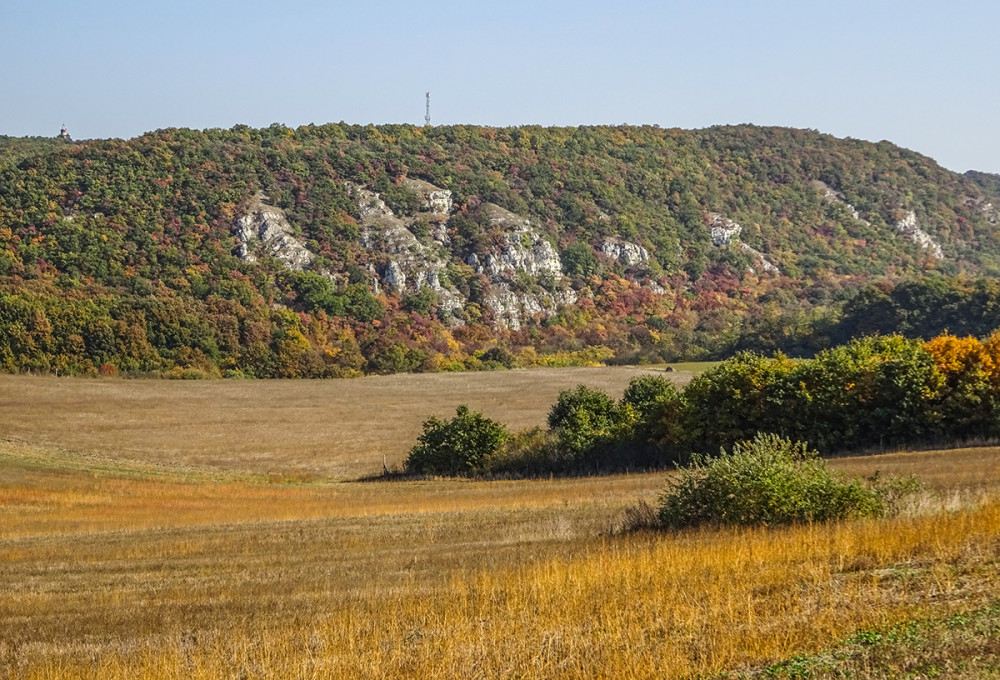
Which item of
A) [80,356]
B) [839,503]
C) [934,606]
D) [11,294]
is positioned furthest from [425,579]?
[11,294]

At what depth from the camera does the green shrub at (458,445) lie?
70188 mm

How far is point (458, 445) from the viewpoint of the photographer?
70312 mm

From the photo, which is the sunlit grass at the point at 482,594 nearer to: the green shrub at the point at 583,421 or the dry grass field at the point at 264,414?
the green shrub at the point at 583,421

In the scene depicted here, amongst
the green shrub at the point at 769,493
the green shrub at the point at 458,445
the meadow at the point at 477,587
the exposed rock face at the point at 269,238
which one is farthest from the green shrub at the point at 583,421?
the exposed rock face at the point at 269,238

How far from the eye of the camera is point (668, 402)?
62344 millimetres

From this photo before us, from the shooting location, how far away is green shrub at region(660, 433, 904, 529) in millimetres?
21312

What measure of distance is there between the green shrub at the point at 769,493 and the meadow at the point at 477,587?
1.00 meters

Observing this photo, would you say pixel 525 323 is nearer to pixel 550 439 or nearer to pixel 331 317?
pixel 331 317

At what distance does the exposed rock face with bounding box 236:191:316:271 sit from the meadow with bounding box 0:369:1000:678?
5579 inches

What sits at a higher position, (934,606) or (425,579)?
(934,606)

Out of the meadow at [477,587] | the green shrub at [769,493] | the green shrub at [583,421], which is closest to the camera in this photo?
the meadow at [477,587]

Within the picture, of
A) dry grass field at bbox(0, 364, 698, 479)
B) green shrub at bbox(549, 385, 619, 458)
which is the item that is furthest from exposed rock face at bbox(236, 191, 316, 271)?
green shrub at bbox(549, 385, 619, 458)

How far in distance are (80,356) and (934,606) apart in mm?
122372

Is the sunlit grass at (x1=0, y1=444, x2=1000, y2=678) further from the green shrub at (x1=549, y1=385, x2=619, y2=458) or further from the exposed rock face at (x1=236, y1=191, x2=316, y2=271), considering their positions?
the exposed rock face at (x1=236, y1=191, x2=316, y2=271)
